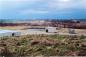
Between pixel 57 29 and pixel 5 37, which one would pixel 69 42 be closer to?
pixel 57 29

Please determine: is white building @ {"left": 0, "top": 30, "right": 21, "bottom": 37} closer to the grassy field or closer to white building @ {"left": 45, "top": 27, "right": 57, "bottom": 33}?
the grassy field

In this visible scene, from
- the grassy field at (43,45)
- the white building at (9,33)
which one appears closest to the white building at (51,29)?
the grassy field at (43,45)

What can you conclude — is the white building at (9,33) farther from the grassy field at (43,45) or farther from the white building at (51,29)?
the white building at (51,29)

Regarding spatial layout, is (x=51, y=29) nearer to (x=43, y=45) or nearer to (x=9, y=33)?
(x=43, y=45)

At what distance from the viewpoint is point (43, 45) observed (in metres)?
3.79

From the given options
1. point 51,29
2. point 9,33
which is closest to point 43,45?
point 51,29

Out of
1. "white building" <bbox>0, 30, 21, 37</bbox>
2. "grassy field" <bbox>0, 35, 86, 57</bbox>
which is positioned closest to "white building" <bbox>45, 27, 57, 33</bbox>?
"grassy field" <bbox>0, 35, 86, 57</bbox>

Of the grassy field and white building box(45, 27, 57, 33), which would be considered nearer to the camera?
the grassy field

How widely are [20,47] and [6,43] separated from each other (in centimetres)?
26

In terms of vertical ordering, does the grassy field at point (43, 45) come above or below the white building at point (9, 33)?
below

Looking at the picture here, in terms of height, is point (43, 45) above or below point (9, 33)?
below

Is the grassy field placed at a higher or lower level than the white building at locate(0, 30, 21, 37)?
lower

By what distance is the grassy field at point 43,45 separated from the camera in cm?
375

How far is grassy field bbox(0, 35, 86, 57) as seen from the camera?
375 cm
